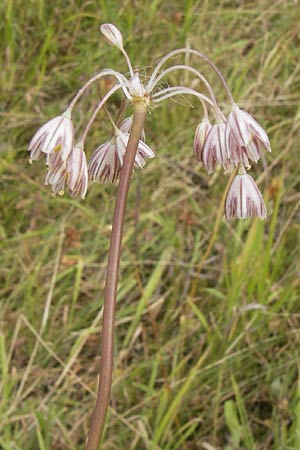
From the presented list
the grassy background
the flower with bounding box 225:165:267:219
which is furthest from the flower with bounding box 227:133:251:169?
the grassy background

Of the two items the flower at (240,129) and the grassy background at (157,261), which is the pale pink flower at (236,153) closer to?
the flower at (240,129)

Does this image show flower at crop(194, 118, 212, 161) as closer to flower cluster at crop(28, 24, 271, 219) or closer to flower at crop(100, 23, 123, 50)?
flower cluster at crop(28, 24, 271, 219)

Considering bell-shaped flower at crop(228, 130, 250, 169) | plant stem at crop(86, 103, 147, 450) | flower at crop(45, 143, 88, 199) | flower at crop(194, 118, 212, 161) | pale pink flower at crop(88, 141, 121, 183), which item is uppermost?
flower at crop(194, 118, 212, 161)

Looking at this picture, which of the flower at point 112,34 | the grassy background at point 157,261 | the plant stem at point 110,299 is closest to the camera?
the plant stem at point 110,299

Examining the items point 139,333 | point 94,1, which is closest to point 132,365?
point 139,333

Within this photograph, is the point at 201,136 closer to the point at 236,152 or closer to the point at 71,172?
the point at 236,152

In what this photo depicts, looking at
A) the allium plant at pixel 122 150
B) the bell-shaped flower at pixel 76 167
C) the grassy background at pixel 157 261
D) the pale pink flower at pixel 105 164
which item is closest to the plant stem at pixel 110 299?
the allium plant at pixel 122 150
